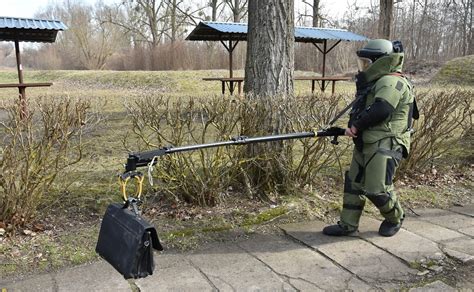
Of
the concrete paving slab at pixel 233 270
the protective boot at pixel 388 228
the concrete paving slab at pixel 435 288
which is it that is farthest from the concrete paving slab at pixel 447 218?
the concrete paving slab at pixel 233 270

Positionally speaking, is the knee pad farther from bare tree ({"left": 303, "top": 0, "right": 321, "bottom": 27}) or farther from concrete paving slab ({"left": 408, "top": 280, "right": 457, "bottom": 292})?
bare tree ({"left": 303, "top": 0, "right": 321, "bottom": 27})

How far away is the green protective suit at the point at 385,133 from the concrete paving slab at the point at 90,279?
6.79 ft

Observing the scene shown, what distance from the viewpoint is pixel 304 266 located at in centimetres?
320

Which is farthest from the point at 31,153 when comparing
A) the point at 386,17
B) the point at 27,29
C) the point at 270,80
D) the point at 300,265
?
the point at 386,17

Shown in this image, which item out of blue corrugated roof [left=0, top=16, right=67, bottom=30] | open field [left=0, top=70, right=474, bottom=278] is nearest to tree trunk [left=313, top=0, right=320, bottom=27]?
blue corrugated roof [left=0, top=16, right=67, bottom=30]

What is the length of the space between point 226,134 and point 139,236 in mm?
2231

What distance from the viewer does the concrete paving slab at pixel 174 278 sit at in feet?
9.35

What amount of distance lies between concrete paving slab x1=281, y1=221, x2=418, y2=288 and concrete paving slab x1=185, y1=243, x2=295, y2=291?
1.90 feet

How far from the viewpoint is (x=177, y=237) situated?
363 centimetres

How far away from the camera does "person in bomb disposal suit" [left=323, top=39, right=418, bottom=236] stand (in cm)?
324

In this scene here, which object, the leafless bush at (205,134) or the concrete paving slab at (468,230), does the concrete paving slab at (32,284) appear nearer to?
the leafless bush at (205,134)

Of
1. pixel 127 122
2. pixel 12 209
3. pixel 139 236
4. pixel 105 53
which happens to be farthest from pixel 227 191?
pixel 105 53

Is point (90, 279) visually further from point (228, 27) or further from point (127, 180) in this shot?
point (228, 27)

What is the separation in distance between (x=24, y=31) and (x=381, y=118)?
10.9 m
